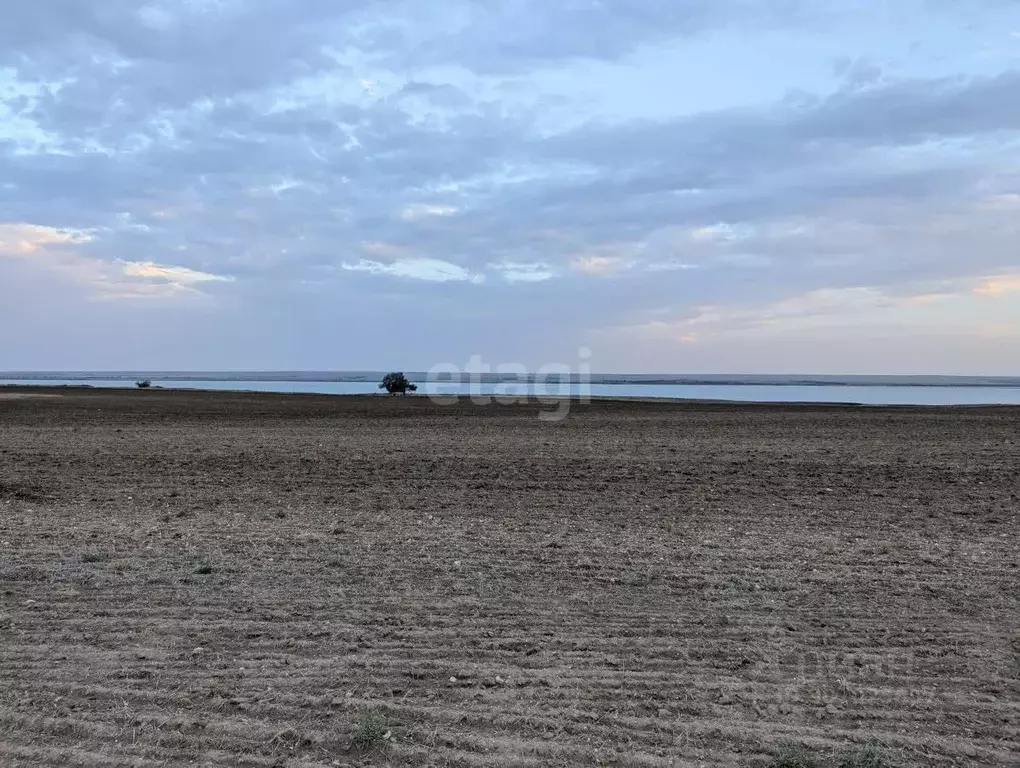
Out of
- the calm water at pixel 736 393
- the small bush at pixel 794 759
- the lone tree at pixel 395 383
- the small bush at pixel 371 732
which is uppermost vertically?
the lone tree at pixel 395 383

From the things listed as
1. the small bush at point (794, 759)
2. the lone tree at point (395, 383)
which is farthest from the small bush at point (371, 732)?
the lone tree at point (395, 383)

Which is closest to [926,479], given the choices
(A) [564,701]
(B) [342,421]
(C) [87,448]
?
(A) [564,701]

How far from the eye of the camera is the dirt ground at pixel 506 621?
375 centimetres

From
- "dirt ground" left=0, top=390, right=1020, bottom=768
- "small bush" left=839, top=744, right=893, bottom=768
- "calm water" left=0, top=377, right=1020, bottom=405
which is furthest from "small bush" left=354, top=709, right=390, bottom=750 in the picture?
"calm water" left=0, top=377, right=1020, bottom=405

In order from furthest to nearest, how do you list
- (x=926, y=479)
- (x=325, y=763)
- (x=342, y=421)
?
(x=342, y=421), (x=926, y=479), (x=325, y=763)

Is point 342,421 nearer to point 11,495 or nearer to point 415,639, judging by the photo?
point 11,495

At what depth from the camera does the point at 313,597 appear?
19.3 ft

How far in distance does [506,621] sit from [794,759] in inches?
92.6

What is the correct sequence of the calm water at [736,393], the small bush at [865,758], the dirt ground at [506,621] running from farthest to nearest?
1. the calm water at [736,393]
2. the dirt ground at [506,621]
3. the small bush at [865,758]

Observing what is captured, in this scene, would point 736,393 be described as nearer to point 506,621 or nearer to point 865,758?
point 506,621

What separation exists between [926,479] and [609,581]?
940cm

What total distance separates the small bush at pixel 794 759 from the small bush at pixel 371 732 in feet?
6.59

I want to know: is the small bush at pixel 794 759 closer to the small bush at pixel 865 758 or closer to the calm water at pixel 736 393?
the small bush at pixel 865 758

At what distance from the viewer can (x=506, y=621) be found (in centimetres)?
535
